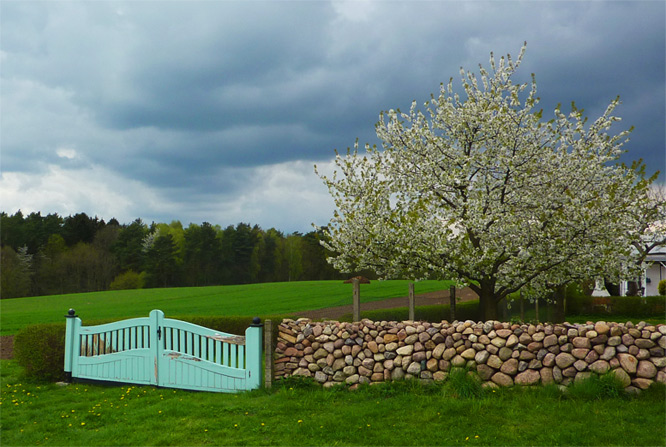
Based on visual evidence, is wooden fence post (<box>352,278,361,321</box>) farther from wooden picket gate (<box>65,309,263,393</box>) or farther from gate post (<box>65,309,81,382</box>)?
gate post (<box>65,309,81,382</box>)

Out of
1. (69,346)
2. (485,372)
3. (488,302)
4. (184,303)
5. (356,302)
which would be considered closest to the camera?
(485,372)

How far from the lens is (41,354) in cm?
1007

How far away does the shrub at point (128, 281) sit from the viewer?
5400 cm

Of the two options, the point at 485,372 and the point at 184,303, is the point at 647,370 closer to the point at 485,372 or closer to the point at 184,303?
the point at 485,372

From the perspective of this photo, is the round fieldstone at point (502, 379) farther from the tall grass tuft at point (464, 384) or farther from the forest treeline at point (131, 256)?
the forest treeline at point (131, 256)

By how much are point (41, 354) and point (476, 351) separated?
25.5 ft

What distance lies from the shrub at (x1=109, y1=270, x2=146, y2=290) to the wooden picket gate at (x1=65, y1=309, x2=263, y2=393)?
154ft

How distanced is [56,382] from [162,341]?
8.27 feet

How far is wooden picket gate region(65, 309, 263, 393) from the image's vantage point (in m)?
8.51

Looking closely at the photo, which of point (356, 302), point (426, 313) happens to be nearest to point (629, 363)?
point (356, 302)

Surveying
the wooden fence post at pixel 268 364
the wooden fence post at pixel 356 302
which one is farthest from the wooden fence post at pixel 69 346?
the wooden fence post at pixel 356 302

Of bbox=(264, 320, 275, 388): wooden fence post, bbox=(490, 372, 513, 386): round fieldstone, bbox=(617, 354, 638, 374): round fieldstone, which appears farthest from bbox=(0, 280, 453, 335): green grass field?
bbox=(617, 354, 638, 374): round fieldstone

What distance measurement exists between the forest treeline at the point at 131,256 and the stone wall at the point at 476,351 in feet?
153

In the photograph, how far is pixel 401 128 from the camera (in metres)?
13.7
